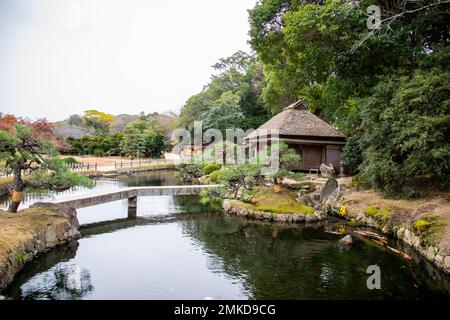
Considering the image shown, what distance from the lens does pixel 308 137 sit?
22375 mm

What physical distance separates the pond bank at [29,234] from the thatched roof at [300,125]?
47.3 feet

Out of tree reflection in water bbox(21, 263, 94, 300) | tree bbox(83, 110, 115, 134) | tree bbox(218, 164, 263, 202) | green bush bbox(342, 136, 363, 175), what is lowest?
tree reflection in water bbox(21, 263, 94, 300)

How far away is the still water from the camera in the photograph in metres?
7.45

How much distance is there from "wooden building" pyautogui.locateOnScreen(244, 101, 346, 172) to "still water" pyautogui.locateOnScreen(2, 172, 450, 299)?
9.38 meters

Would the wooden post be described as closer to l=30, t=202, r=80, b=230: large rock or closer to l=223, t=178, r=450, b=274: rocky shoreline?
l=30, t=202, r=80, b=230: large rock

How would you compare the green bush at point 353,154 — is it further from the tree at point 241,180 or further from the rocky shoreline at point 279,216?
the tree at point 241,180

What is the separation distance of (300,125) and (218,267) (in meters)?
15.4

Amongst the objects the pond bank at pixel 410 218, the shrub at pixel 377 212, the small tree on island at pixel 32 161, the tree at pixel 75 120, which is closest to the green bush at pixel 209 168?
the pond bank at pixel 410 218

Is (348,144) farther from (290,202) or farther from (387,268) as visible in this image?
(387,268)

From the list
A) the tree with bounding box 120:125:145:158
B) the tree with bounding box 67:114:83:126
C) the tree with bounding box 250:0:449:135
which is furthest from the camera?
the tree with bounding box 67:114:83:126

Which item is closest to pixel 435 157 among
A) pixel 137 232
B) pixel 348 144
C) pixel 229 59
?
pixel 348 144

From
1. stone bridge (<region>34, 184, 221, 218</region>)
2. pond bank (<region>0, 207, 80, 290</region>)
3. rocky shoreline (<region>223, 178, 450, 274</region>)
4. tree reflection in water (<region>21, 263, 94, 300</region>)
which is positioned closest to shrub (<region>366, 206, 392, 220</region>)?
rocky shoreline (<region>223, 178, 450, 274</region>)
